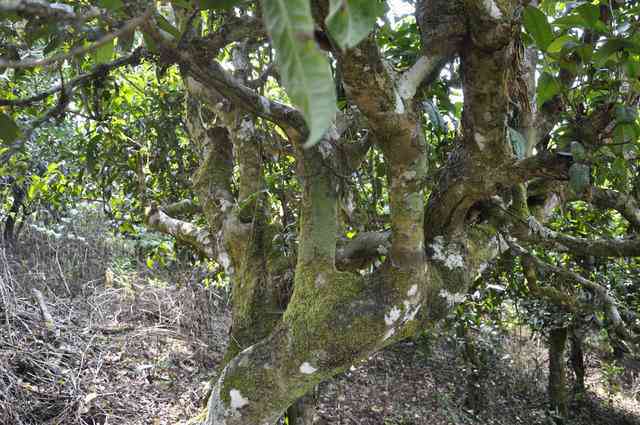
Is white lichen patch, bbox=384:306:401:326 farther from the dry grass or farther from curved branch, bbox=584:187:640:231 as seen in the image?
the dry grass

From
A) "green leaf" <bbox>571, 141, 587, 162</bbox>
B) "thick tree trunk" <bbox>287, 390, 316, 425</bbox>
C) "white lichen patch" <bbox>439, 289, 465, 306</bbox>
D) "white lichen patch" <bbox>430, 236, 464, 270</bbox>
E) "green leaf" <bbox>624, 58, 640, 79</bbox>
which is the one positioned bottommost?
"thick tree trunk" <bbox>287, 390, 316, 425</bbox>

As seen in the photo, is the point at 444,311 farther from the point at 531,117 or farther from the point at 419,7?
the point at 419,7

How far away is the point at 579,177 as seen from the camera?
1.33m

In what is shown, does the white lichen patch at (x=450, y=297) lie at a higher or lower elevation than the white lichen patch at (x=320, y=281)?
lower

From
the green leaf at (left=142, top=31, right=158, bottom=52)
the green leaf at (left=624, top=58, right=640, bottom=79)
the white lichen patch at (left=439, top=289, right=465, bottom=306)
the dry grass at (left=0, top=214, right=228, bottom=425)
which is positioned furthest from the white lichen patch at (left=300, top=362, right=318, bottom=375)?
the dry grass at (left=0, top=214, right=228, bottom=425)

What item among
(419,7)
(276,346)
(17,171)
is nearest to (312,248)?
(276,346)

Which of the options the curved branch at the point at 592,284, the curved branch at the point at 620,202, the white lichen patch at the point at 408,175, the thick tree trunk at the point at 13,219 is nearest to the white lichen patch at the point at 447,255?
the curved branch at the point at 592,284

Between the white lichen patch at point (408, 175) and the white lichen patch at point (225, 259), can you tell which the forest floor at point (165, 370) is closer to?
the white lichen patch at point (225, 259)

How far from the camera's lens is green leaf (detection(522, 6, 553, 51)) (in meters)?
1.38

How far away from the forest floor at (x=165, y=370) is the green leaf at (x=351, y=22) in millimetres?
2674

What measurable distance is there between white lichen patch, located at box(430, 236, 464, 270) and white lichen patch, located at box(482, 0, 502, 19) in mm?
902

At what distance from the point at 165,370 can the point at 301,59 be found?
4160 millimetres

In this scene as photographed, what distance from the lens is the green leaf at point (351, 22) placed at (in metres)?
0.40

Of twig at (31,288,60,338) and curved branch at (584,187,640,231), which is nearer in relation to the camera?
curved branch at (584,187,640,231)
